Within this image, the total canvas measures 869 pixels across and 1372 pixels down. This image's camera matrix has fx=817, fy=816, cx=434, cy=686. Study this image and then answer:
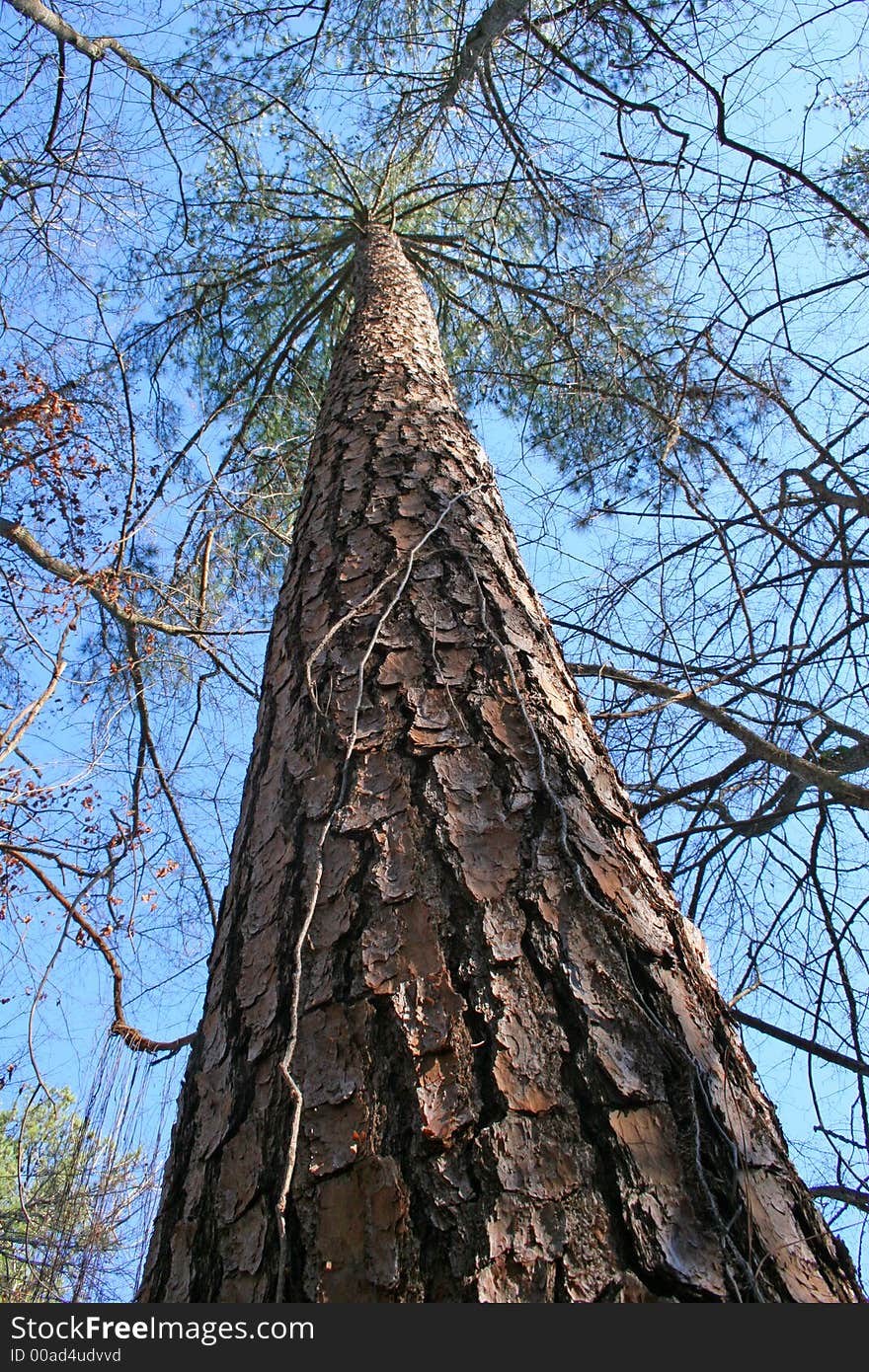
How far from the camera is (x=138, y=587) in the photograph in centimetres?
317

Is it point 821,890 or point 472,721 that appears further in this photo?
point 821,890

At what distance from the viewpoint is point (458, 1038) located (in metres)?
0.76

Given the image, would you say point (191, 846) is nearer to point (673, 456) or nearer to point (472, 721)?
point (472, 721)

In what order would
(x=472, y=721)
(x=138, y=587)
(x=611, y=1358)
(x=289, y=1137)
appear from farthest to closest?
(x=138, y=587) < (x=472, y=721) < (x=289, y=1137) < (x=611, y=1358)

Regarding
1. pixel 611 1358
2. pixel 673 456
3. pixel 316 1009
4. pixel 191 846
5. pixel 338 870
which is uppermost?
pixel 673 456

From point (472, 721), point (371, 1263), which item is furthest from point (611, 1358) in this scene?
point (472, 721)

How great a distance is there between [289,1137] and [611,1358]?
1.05 ft

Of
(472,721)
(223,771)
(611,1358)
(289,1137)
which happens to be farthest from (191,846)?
(611,1358)

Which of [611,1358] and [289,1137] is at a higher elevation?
[289,1137]

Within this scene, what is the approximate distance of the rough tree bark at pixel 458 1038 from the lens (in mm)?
640

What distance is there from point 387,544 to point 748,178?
7.11 feet

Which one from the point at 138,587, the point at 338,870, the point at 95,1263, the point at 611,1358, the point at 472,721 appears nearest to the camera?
the point at 611,1358

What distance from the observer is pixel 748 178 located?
2.71 m

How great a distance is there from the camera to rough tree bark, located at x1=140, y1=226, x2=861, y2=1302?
64 centimetres
